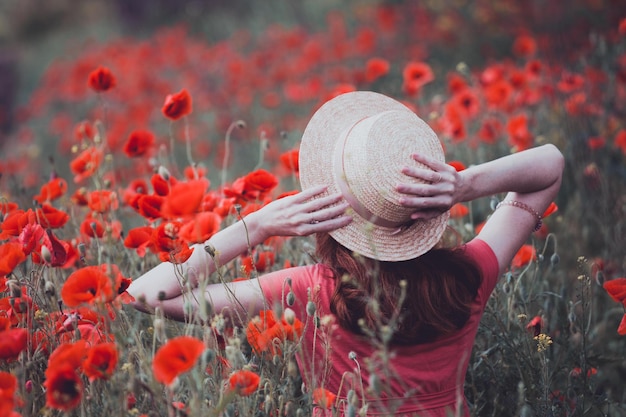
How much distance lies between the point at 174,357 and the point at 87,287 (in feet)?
1.19

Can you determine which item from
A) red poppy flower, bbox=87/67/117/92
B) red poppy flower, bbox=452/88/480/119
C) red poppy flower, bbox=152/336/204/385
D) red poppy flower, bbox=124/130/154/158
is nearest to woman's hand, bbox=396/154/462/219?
red poppy flower, bbox=152/336/204/385

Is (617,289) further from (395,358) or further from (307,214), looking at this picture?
(307,214)

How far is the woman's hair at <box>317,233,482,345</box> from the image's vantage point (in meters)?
1.74

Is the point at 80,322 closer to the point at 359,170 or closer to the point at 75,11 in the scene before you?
the point at 359,170

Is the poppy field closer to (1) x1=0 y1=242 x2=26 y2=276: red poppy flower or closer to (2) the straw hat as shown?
(1) x1=0 y1=242 x2=26 y2=276: red poppy flower

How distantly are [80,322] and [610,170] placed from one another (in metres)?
2.67

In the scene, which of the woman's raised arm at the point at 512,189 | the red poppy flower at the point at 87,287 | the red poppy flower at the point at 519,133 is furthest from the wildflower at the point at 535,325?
the red poppy flower at the point at 519,133

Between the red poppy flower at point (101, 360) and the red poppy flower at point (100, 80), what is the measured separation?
1601mm

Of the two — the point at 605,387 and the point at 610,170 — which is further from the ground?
the point at 610,170

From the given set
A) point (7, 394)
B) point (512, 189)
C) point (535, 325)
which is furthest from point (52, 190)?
point (535, 325)

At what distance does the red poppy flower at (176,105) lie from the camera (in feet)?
7.80

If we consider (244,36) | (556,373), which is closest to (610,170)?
(556,373)

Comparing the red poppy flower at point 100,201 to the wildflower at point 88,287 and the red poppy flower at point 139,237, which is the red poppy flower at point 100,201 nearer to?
the red poppy flower at point 139,237

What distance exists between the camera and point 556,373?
2.25 meters
